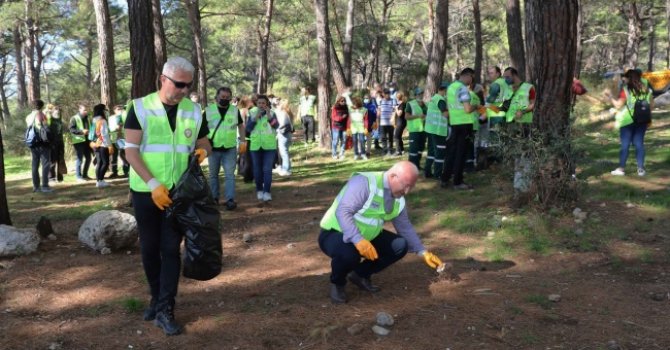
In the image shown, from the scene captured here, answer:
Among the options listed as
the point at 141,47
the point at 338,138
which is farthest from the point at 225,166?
the point at 338,138

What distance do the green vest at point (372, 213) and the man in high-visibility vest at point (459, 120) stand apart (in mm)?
4134

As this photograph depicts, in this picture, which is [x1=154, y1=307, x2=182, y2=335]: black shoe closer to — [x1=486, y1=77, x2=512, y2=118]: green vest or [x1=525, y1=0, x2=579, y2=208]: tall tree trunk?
[x1=525, y1=0, x2=579, y2=208]: tall tree trunk

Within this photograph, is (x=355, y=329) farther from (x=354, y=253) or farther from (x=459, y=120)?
(x=459, y=120)

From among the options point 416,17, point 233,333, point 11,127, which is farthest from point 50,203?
point 416,17

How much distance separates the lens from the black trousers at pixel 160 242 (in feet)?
12.7

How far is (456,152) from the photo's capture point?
862cm

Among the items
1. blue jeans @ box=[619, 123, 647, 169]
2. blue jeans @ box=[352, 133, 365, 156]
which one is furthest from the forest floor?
blue jeans @ box=[352, 133, 365, 156]

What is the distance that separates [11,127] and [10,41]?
14110mm

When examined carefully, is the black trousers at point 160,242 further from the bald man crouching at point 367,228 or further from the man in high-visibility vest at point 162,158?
the bald man crouching at point 367,228

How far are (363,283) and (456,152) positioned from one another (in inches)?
169

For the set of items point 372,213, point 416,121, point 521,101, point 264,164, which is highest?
point 521,101

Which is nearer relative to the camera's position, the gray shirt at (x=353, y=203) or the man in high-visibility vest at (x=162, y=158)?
the man in high-visibility vest at (x=162, y=158)

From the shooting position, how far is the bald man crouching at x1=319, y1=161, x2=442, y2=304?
4.17 meters

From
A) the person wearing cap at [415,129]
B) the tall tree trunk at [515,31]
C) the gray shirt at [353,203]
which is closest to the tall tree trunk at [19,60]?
the tall tree trunk at [515,31]
